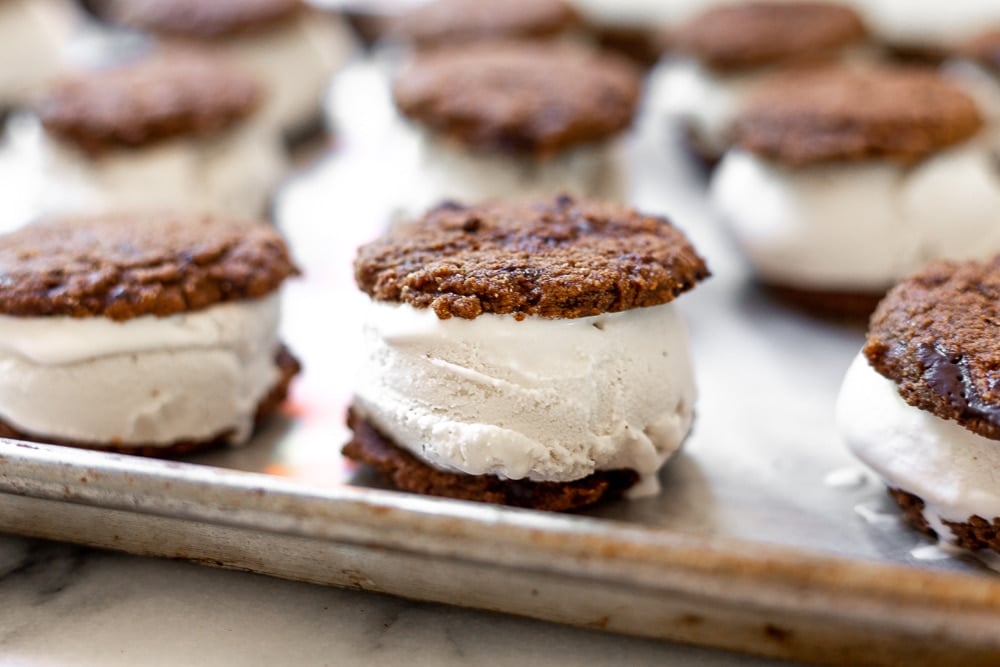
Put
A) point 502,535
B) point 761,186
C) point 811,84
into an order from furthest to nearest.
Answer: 1. point 811,84
2. point 761,186
3. point 502,535

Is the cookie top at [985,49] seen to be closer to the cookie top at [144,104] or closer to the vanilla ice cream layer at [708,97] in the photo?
the vanilla ice cream layer at [708,97]

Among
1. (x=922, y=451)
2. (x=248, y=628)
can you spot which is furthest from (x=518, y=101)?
(x=248, y=628)

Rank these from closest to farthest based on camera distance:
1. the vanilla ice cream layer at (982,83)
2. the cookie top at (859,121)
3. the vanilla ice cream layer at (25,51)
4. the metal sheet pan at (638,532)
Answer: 1. the metal sheet pan at (638,532)
2. the cookie top at (859,121)
3. the vanilla ice cream layer at (982,83)
4. the vanilla ice cream layer at (25,51)

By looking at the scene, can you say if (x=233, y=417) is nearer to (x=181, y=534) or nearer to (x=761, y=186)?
(x=181, y=534)

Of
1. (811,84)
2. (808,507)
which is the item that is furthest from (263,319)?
(811,84)

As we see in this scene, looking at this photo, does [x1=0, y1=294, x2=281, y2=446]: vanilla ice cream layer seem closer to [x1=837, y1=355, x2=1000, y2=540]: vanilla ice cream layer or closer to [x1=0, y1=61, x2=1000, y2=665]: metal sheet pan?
[x1=0, y1=61, x2=1000, y2=665]: metal sheet pan

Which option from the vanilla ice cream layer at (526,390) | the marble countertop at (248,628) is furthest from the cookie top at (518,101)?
the marble countertop at (248,628)

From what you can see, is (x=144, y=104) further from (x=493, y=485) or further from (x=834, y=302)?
(x=834, y=302)
